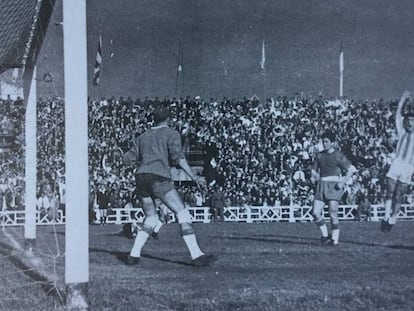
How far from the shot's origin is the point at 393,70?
6.70 m

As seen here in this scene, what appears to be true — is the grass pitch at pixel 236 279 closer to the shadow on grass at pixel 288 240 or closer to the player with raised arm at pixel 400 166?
the shadow on grass at pixel 288 240

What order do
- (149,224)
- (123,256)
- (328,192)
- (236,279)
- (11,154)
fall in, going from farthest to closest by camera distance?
(11,154)
(328,192)
(123,256)
(149,224)
(236,279)

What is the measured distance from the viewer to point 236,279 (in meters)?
5.25

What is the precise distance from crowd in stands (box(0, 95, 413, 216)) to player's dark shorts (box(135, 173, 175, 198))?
4.03m

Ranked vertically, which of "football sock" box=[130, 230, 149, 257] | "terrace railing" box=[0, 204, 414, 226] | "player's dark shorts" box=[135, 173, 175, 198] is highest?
"player's dark shorts" box=[135, 173, 175, 198]

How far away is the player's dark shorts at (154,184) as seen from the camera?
628 cm

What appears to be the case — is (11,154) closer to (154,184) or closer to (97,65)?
(97,65)

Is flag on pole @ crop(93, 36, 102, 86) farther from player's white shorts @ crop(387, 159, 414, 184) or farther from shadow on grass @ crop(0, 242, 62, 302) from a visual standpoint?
player's white shorts @ crop(387, 159, 414, 184)

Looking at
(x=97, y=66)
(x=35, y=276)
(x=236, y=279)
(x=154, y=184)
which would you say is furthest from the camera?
(x=97, y=66)

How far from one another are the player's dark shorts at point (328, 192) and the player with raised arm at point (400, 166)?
1382mm

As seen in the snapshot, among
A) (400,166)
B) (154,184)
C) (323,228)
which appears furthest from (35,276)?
(400,166)

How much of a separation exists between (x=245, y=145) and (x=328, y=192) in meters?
6.97

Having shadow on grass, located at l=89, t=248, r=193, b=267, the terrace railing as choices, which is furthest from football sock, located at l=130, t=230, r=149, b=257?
the terrace railing

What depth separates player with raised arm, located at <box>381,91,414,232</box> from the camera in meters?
9.55
